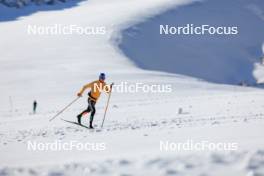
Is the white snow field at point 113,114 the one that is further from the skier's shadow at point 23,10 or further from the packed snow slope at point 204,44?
the skier's shadow at point 23,10

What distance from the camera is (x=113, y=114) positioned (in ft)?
91.7

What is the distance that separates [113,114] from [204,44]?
340ft

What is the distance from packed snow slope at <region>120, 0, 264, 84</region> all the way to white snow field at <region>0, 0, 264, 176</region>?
5.45 metres

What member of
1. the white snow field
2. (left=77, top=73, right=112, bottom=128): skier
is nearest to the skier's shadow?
the white snow field

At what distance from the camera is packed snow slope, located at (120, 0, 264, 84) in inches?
4124

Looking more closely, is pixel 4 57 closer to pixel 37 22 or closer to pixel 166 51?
pixel 166 51

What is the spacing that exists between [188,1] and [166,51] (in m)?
54.2

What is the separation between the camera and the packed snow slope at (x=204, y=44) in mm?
104750

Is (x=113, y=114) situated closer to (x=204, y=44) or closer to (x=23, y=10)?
(x=204, y=44)

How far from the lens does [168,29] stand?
13188 centimetres

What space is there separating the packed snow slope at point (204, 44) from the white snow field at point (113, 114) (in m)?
5.45

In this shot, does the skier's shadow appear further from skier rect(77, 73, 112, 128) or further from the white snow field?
skier rect(77, 73, 112, 128)

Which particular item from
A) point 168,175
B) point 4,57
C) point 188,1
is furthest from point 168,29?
point 168,175

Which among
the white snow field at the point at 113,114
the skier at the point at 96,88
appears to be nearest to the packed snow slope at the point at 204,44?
the white snow field at the point at 113,114
